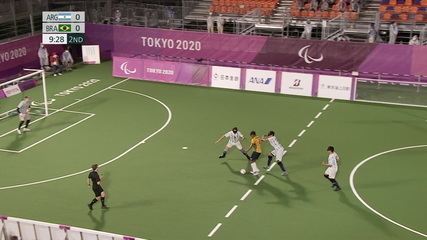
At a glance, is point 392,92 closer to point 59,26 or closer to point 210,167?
point 210,167

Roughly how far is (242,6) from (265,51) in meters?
7.62

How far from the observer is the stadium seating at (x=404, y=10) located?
123ft

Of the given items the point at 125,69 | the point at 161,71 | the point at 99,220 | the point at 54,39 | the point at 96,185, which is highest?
the point at 54,39

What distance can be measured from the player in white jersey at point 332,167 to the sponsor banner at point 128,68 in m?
18.9

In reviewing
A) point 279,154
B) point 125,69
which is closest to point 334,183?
point 279,154

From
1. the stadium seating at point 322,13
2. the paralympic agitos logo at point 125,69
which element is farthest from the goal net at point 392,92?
the paralympic agitos logo at point 125,69

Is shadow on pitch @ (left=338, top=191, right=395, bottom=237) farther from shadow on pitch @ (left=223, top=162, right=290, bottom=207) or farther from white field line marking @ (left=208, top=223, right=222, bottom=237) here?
white field line marking @ (left=208, top=223, right=222, bottom=237)

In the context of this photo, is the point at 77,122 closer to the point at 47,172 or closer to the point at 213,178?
the point at 47,172

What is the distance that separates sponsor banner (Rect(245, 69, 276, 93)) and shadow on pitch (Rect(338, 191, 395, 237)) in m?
13.7

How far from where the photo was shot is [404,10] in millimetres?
38938

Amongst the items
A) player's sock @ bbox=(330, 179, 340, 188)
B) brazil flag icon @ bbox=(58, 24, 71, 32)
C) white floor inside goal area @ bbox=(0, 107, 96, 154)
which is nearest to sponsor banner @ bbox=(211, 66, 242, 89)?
white floor inside goal area @ bbox=(0, 107, 96, 154)

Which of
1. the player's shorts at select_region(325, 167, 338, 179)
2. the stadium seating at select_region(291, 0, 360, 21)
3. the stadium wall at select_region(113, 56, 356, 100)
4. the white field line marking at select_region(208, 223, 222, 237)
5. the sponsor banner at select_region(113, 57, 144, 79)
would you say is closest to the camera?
the white field line marking at select_region(208, 223, 222, 237)

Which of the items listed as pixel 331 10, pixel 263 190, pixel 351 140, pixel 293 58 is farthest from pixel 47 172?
pixel 331 10

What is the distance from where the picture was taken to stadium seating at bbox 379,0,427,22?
3753 cm
